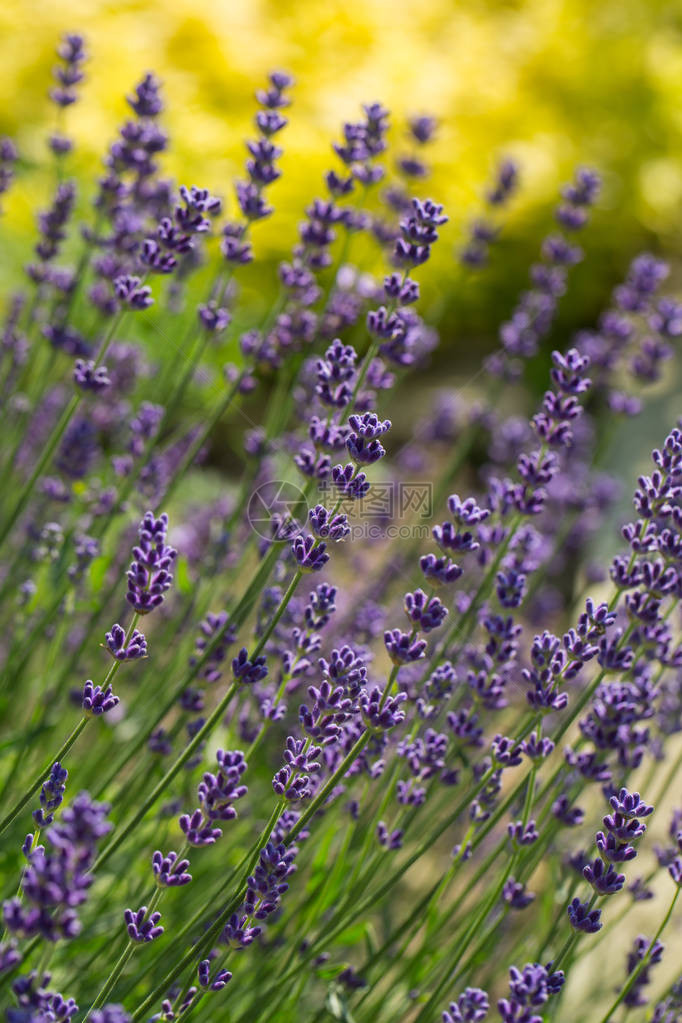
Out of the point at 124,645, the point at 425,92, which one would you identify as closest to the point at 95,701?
the point at 124,645

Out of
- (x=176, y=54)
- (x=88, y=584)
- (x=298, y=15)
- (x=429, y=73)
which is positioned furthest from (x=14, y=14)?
(x=88, y=584)

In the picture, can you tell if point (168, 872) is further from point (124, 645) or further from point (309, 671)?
point (309, 671)

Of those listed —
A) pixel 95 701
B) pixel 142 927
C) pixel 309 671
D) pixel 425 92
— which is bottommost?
pixel 142 927

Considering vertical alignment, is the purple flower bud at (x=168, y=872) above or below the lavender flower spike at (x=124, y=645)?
below

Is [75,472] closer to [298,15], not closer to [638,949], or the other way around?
[638,949]

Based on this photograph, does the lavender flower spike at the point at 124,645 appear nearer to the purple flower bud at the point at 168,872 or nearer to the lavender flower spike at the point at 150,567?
the lavender flower spike at the point at 150,567

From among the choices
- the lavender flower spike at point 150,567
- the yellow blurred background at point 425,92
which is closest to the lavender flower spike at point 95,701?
the lavender flower spike at point 150,567
